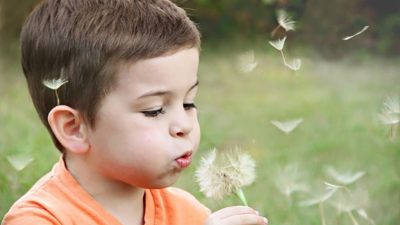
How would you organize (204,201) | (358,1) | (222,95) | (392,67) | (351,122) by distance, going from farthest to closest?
(358,1) < (392,67) < (222,95) < (351,122) < (204,201)

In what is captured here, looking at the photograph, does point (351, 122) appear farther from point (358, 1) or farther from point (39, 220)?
point (39, 220)

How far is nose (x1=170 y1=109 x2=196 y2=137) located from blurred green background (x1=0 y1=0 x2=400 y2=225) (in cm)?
29

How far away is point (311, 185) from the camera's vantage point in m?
4.00

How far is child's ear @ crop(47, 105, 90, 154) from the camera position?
86.4 inches

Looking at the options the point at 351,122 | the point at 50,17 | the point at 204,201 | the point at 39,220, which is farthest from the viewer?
the point at 351,122

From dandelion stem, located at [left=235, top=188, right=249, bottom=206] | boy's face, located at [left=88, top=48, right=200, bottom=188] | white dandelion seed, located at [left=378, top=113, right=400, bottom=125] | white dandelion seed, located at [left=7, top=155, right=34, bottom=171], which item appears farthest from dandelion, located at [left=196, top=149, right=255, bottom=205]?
white dandelion seed, located at [left=7, top=155, right=34, bottom=171]

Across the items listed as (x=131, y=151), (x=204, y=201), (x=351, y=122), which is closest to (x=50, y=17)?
(x=131, y=151)

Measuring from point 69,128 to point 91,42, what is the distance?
0.19m

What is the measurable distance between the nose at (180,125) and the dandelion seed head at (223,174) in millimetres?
143

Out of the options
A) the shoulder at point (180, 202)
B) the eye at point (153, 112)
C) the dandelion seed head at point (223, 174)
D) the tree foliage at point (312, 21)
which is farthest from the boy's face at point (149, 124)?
the tree foliage at point (312, 21)

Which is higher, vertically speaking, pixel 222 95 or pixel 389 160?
pixel 389 160

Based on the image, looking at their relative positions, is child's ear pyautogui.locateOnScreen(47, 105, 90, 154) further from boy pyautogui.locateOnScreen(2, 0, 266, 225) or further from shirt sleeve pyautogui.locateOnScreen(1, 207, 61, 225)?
shirt sleeve pyautogui.locateOnScreen(1, 207, 61, 225)

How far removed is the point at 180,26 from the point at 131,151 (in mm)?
301

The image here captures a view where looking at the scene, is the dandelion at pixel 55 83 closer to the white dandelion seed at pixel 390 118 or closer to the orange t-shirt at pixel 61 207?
the orange t-shirt at pixel 61 207
